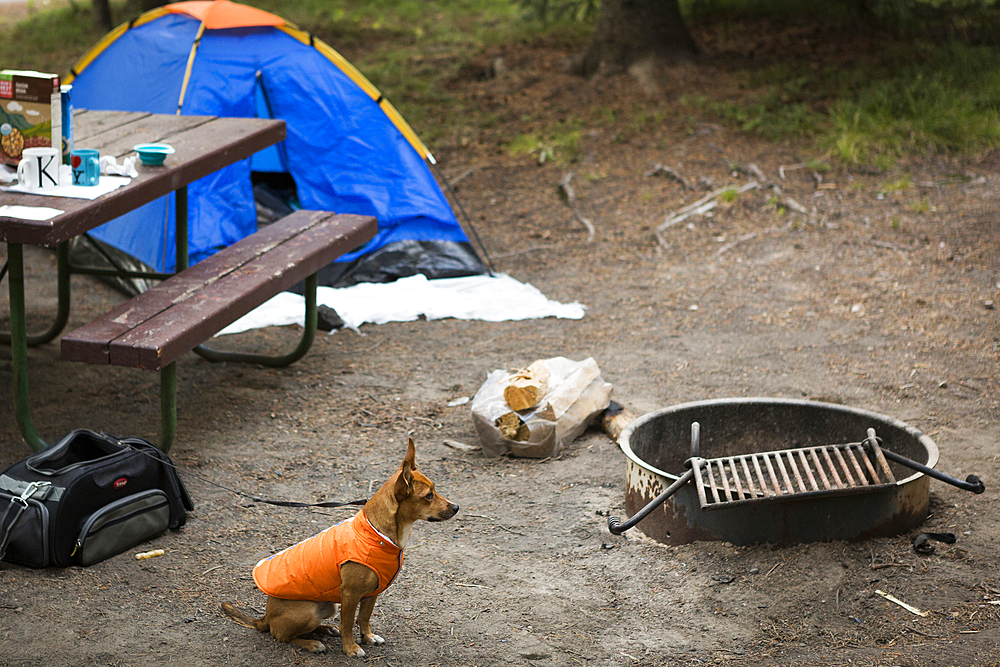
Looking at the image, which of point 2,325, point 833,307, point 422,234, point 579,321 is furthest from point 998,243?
point 2,325

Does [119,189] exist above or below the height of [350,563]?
above

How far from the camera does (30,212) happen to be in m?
3.56

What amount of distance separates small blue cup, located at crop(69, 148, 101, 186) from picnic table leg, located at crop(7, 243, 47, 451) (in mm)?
376

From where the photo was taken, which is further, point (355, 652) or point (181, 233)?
point (181, 233)

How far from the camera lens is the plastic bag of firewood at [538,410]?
13.6ft

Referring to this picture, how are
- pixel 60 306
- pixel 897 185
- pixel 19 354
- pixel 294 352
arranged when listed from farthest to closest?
pixel 897 185 < pixel 60 306 < pixel 294 352 < pixel 19 354

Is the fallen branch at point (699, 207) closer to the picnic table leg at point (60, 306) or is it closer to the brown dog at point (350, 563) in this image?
the picnic table leg at point (60, 306)

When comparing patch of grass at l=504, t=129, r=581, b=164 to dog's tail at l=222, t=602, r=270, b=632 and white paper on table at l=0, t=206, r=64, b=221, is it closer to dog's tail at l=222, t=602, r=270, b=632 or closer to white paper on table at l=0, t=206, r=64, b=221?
white paper on table at l=0, t=206, r=64, b=221

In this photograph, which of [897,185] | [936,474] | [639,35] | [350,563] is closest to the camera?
[350,563]

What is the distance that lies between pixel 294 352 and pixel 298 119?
7.19 ft

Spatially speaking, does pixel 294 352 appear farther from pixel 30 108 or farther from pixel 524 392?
pixel 30 108

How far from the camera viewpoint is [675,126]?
30.2 ft

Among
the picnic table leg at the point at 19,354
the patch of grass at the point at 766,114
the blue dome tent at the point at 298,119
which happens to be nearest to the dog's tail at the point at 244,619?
the picnic table leg at the point at 19,354

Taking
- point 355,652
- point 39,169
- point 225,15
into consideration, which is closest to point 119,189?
point 39,169
